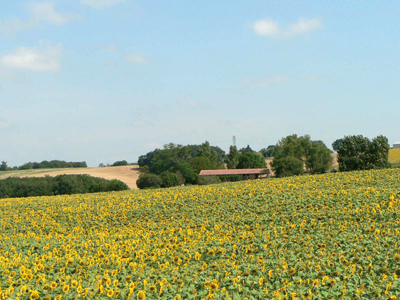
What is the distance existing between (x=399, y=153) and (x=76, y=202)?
81.0 meters

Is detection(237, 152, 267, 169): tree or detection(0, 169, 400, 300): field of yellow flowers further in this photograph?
detection(237, 152, 267, 169): tree

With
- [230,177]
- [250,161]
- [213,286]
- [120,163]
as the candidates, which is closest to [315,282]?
[213,286]

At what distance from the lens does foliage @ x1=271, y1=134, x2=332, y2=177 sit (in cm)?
6906

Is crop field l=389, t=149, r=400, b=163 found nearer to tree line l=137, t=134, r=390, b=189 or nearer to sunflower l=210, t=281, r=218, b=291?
tree line l=137, t=134, r=390, b=189

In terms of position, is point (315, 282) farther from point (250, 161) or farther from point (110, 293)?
point (250, 161)

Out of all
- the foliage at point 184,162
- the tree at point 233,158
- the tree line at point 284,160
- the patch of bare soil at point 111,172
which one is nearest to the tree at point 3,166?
the patch of bare soil at point 111,172

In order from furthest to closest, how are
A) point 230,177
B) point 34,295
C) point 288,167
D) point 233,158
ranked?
1. point 233,158
2. point 230,177
3. point 288,167
4. point 34,295

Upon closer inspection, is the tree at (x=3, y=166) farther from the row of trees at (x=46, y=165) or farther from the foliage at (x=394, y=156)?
the foliage at (x=394, y=156)

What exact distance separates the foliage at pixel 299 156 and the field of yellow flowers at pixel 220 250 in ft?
169

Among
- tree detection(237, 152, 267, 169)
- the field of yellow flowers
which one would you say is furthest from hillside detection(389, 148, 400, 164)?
the field of yellow flowers

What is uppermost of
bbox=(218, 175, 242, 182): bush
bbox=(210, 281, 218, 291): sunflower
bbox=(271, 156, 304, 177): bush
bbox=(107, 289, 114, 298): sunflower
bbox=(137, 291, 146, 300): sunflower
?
bbox=(271, 156, 304, 177): bush

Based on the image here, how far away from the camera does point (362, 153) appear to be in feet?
175

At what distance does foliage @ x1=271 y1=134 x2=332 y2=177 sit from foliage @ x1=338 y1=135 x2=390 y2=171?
14.6m

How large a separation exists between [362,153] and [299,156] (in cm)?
2898
